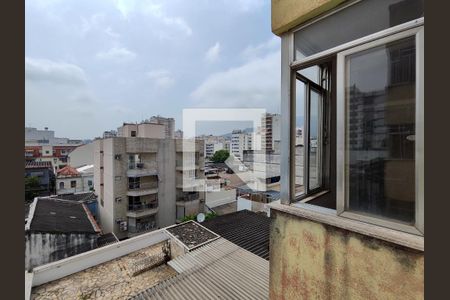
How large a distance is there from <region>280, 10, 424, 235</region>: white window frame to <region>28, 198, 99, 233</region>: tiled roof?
10719mm

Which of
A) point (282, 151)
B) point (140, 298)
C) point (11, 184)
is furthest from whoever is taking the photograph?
point (140, 298)

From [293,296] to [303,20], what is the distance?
80.5 inches

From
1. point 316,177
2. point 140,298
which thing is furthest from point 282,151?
point 140,298

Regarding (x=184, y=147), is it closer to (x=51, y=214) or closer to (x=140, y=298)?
(x=51, y=214)

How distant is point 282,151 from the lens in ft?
5.67

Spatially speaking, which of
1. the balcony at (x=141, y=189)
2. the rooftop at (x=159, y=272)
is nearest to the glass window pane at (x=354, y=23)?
the rooftop at (x=159, y=272)

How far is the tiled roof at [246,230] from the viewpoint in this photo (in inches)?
238

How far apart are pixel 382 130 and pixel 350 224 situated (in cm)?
59

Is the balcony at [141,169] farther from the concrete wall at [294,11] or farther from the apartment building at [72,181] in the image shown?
the concrete wall at [294,11]

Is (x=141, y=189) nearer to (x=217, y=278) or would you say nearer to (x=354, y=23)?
(x=217, y=278)

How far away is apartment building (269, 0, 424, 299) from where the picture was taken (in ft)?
3.57

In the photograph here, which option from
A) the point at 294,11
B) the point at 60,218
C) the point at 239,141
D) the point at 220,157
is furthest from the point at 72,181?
the point at 239,141

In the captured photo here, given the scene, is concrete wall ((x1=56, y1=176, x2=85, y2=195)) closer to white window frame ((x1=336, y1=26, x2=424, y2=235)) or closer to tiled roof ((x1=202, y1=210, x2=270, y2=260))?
tiled roof ((x1=202, y1=210, x2=270, y2=260))

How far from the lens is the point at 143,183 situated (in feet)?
46.8
